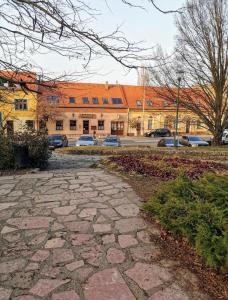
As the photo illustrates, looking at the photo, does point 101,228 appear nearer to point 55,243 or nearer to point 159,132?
point 55,243

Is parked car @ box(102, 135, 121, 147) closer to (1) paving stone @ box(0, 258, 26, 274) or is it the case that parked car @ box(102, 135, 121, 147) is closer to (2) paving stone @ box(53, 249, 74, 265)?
(2) paving stone @ box(53, 249, 74, 265)

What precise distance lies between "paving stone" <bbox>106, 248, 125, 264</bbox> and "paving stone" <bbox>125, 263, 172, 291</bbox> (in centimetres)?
20

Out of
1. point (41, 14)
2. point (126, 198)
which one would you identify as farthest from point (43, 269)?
point (41, 14)

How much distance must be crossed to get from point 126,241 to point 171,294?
1028mm

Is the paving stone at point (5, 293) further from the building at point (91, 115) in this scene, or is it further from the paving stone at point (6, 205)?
the building at point (91, 115)

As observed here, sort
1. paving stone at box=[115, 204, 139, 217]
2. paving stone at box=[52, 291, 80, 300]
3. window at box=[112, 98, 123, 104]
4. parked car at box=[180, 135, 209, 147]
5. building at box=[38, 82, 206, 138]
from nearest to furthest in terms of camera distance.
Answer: paving stone at box=[52, 291, 80, 300] → paving stone at box=[115, 204, 139, 217] → parked car at box=[180, 135, 209, 147] → building at box=[38, 82, 206, 138] → window at box=[112, 98, 123, 104]

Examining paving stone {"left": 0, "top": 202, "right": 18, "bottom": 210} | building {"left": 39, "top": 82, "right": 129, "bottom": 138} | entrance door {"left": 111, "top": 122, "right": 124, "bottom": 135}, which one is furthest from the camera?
entrance door {"left": 111, "top": 122, "right": 124, "bottom": 135}

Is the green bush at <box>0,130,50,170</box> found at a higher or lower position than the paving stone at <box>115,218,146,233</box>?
higher

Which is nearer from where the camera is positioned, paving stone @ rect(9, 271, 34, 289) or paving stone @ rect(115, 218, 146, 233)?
paving stone @ rect(9, 271, 34, 289)

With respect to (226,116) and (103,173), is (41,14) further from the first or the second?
(226,116)

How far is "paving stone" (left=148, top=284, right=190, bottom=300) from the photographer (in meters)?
2.33

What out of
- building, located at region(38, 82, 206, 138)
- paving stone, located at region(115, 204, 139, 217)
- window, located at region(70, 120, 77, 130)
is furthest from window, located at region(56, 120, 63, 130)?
paving stone, located at region(115, 204, 139, 217)

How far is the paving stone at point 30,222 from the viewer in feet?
12.3

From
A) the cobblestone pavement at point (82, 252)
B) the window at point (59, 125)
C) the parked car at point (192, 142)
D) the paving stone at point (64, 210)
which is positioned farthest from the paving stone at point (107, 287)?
the window at point (59, 125)
